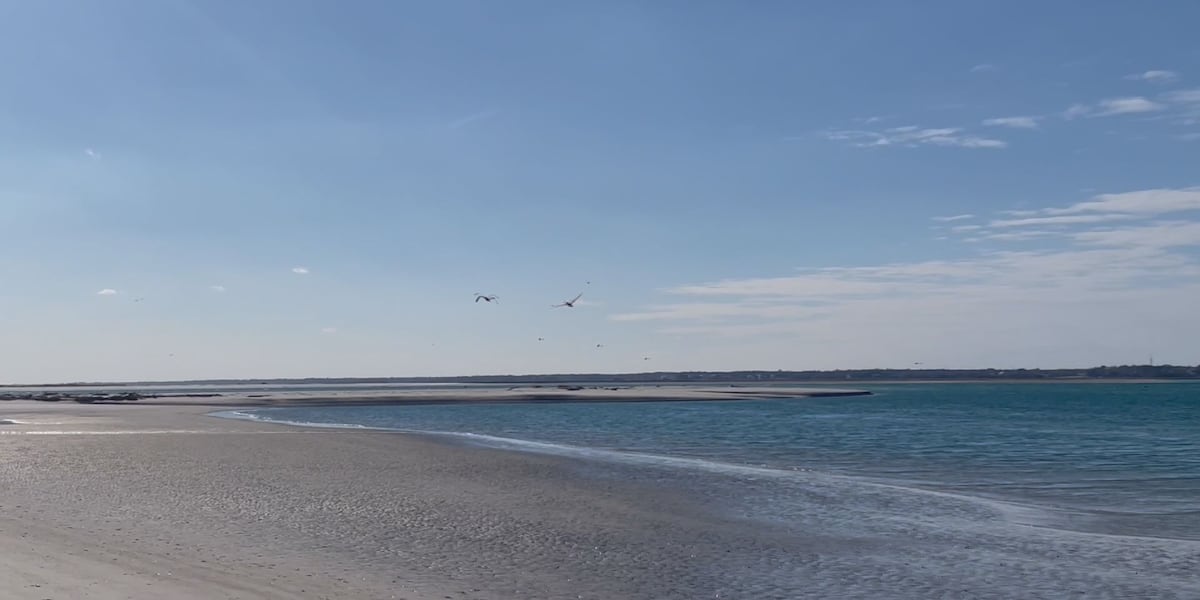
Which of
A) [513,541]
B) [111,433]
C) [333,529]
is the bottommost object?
[513,541]

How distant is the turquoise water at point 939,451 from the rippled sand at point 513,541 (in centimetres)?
207

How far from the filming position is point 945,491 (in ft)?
91.6

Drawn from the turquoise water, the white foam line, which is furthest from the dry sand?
the white foam line

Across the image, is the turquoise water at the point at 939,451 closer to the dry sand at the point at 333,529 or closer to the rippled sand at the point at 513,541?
the rippled sand at the point at 513,541

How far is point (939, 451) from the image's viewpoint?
42500mm

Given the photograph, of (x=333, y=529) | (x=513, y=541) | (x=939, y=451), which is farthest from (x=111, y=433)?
(x=939, y=451)

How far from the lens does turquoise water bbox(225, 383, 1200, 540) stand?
25.1 meters

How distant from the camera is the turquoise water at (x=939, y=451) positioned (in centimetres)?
2514

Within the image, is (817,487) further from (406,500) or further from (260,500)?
(260,500)

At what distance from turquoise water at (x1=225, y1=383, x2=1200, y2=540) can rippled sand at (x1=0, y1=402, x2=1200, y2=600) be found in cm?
207

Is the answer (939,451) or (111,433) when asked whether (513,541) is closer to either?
(939,451)

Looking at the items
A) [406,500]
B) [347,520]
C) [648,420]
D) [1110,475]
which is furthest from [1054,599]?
[648,420]

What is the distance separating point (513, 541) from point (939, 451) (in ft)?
94.5

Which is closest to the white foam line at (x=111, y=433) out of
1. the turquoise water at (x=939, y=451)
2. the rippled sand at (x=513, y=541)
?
the turquoise water at (x=939, y=451)
